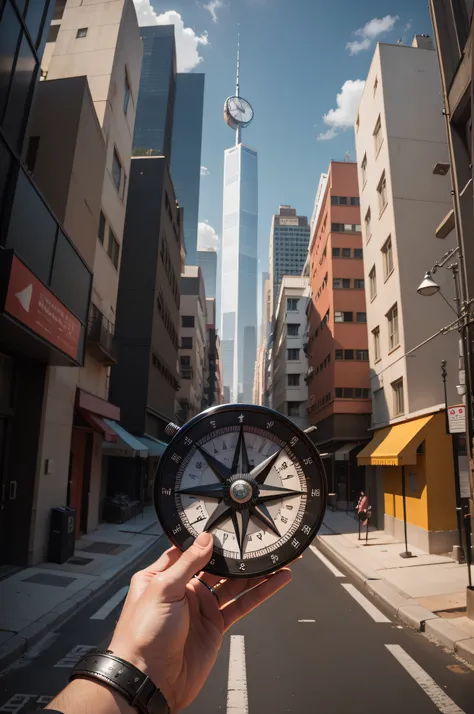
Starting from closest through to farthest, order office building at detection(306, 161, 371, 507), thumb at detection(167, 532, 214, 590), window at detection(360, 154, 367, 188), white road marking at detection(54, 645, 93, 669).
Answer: thumb at detection(167, 532, 214, 590), white road marking at detection(54, 645, 93, 669), window at detection(360, 154, 367, 188), office building at detection(306, 161, 371, 507)

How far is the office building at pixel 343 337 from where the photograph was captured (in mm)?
33125

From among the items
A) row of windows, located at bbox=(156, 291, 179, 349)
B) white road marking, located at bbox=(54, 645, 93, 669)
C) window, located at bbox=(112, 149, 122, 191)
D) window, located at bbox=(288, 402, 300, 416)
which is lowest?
white road marking, located at bbox=(54, 645, 93, 669)

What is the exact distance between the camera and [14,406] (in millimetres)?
12227

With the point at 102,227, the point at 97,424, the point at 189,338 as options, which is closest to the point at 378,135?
the point at 102,227

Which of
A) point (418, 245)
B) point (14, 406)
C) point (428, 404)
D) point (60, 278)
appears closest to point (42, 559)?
point (14, 406)

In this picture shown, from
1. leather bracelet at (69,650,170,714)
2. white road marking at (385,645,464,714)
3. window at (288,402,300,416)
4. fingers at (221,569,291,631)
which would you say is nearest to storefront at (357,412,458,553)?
white road marking at (385,645,464,714)

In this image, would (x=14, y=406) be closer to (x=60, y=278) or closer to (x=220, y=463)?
(x=60, y=278)

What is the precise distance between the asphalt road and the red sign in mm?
5618

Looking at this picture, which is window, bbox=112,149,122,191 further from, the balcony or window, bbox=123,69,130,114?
the balcony

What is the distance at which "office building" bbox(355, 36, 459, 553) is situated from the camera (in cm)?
1653

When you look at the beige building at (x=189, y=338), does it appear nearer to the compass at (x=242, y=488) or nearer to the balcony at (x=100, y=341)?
the balcony at (x=100, y=341)

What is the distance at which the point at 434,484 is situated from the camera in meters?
16.3

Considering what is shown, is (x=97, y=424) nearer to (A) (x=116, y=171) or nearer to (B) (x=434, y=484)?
(A) (x=116, y=171)

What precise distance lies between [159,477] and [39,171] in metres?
14.8
